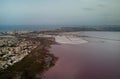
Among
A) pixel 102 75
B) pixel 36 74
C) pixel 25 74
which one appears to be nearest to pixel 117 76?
pixel 102 75

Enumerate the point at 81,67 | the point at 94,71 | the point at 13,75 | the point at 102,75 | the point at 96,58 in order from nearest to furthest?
the point at 13,75 < the point at 102,75 < the point at 94,71 < the point at 81,67 < the point at 96,58

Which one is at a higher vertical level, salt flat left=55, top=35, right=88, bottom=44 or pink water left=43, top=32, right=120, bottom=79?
salt flat left=55, top=35, right=88, bottom=44

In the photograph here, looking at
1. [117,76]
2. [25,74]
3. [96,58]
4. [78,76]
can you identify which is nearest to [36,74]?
[25,74]

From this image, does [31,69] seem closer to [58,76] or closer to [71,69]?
[58,76]

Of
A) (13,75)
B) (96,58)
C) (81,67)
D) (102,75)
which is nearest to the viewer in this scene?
(13,75)

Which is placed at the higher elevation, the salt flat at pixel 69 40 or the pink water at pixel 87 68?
the salt flat at pixel 69 40

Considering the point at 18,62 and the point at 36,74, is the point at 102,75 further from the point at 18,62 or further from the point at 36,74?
the point at 18,62

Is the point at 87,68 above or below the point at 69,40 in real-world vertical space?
below

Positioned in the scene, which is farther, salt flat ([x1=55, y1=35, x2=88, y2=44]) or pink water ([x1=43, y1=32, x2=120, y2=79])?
salt flat ([x1=55, y1=35, x2=88, y2=44])

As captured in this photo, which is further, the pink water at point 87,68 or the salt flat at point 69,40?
the salt flat at point 69,40

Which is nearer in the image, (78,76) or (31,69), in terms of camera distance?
(78,76)

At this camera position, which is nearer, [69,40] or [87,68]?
[87,68]
